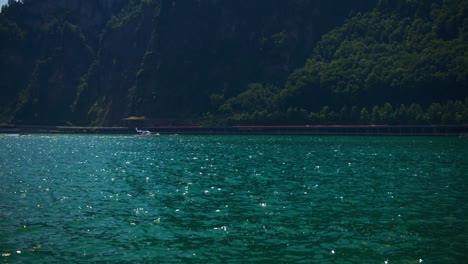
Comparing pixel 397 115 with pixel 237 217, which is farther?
pixel 397 115

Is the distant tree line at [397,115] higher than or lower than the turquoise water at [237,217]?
higher

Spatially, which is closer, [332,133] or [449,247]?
[449,247]

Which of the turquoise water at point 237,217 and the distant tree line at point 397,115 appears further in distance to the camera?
the distant tree line at point 397,115

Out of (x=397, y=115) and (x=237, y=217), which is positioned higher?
(x=397, y=115)

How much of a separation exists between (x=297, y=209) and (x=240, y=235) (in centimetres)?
782

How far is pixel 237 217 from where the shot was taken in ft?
104

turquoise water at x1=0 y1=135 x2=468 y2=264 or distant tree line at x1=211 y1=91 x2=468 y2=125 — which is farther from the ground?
distant tree line at x1=211 y1=91 x2=468 y2=125

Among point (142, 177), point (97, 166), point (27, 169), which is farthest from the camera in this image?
point (97, 166)

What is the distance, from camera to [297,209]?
112ft

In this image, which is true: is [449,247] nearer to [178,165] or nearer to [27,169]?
[178,165]

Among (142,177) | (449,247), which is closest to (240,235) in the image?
(449,247)

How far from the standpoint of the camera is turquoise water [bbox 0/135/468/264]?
24141mm

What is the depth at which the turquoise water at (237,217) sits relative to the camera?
950 inches

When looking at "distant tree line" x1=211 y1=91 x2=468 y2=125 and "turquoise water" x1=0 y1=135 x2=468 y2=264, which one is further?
"distant tree line" x1=211 y1=91 x2=468 y2=125
